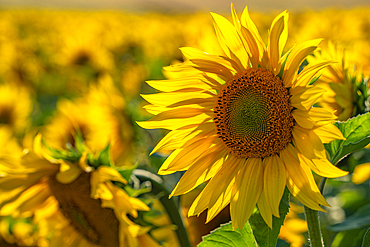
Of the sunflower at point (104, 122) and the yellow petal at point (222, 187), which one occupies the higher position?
the yellow petal at point (222, 187)

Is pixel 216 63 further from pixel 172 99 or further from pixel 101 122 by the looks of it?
pixel 101 122

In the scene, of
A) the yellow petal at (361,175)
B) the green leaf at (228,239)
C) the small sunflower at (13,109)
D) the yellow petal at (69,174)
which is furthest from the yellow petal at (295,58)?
the small sunflower at (13,109)

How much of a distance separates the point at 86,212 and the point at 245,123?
0.83 m

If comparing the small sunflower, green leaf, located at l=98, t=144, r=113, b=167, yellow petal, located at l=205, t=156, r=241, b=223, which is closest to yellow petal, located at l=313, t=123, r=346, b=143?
yellow petal, located at l=205, t=156, r=241, b=223

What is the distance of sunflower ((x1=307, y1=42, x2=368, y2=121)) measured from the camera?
49.6 inches

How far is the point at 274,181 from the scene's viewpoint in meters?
0.99

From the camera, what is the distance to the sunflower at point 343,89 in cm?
126

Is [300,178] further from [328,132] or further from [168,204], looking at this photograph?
[168,204]

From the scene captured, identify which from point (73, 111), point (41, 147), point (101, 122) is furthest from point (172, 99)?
point (73, 111)

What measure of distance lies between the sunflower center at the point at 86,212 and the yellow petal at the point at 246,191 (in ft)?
2.23

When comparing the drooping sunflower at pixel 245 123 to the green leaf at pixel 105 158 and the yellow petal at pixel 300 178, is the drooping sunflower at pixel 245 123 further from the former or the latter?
the green leaf at pixel 105 158

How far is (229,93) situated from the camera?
112 centimetres

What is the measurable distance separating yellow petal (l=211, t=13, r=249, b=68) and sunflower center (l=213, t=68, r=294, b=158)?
52mm

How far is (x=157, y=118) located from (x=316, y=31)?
272cm
